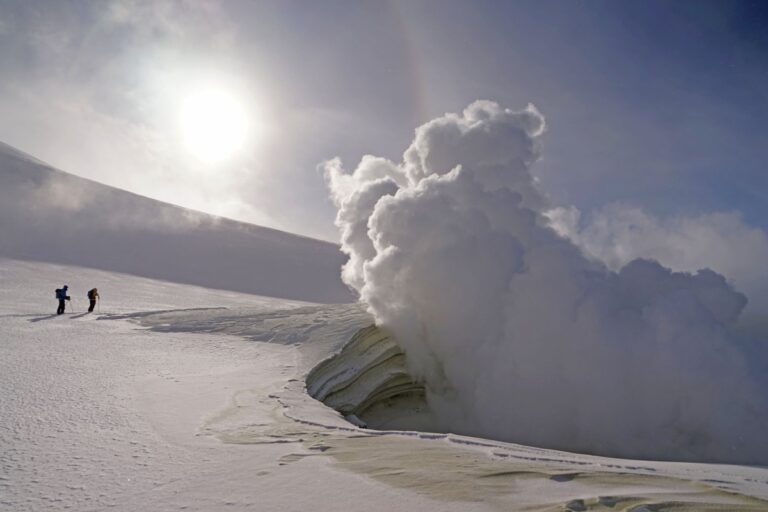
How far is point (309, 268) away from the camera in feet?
186

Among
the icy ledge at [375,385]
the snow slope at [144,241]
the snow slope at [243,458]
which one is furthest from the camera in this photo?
the snow slope at [144,241]

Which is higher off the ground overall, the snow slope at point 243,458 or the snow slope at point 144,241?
the snow slope at point 144,241

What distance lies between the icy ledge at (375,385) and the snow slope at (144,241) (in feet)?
94.1

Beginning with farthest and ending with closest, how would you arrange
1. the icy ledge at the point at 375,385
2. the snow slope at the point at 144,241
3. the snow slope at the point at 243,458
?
1. the snow slope at the point at 144,241
2. the icy ledge at the point at 375,385
3. the snow slope at the point at 243,458

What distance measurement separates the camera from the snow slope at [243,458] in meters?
3.97

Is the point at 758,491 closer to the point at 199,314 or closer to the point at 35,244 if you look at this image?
the point at 199,314

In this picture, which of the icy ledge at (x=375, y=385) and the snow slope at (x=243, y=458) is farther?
the icy ledge at (x=375, y=385)

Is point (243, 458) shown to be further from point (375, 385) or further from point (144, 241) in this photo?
point (144, 241)

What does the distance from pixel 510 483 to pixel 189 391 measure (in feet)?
19.5

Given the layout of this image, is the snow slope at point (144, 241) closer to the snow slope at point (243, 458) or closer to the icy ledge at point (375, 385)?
the icy ledge at point (375, 385)

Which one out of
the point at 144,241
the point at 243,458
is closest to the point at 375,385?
the point at 243,458

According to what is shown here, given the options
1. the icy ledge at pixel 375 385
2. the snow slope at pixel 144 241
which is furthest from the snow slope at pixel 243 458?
the snow slope at pixel 144 241

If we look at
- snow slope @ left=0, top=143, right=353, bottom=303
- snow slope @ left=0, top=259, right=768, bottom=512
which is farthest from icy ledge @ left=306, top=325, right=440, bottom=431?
snow slope @ left=0, top=143, right=353, bottom=303

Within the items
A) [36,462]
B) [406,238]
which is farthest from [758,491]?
[406,238]
